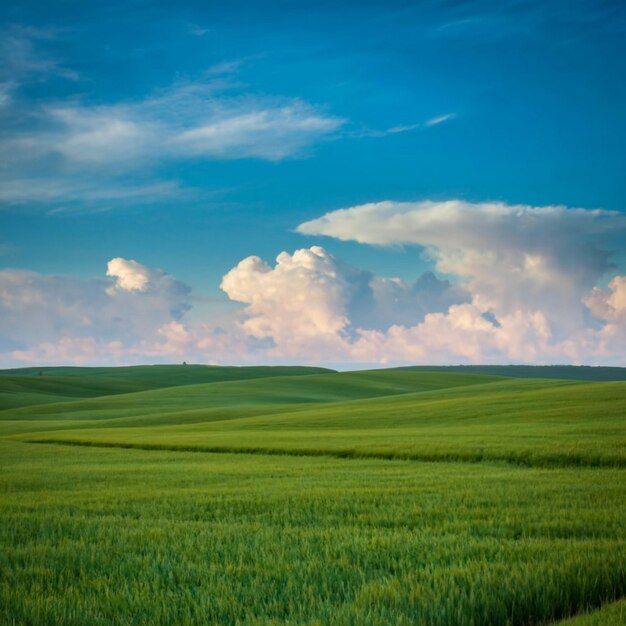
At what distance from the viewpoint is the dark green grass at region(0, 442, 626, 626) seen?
5.95 m

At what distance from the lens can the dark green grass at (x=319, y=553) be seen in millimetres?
5945

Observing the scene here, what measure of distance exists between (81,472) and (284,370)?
157 m

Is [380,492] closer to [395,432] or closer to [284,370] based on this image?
[395,432]

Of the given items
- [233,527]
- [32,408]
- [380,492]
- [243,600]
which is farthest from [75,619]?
[32,408]

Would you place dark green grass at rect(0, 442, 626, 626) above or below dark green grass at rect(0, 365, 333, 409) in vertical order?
above

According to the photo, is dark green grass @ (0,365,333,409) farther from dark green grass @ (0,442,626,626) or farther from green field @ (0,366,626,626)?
dark green grass @ (0,442,626,626)

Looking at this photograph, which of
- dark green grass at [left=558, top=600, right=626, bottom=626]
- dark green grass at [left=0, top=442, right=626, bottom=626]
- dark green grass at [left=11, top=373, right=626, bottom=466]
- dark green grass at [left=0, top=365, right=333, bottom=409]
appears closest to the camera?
dark green grass at [left=558, top=600, right=626, bottom=626]

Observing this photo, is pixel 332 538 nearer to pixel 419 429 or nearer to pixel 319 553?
pixel 319 553

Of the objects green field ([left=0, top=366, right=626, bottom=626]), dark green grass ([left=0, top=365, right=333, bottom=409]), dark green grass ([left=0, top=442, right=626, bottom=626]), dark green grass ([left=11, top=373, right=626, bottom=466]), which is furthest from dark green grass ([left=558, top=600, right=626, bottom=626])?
dark green grass ([left=0, top=365, right=333, bottom=409])

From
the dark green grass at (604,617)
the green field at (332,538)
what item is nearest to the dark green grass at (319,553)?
the green field at (332,538)

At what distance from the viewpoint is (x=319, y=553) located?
800 centimetres

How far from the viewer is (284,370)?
178m

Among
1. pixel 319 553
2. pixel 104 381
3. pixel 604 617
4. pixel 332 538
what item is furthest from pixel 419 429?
pixel 104 381

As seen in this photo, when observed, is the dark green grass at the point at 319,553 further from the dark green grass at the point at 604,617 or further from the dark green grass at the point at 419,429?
the dark green grass at the point at 419,429
